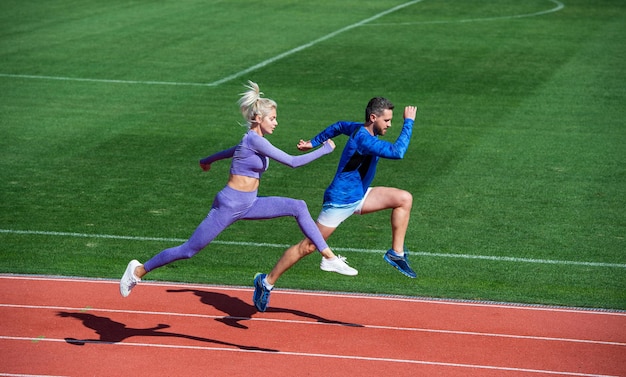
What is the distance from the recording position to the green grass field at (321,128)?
14.1 metres

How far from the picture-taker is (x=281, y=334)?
1157 cm

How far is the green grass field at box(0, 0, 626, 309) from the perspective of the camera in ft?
46.1

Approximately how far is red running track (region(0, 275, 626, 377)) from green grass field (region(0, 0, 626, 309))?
1.94 feet

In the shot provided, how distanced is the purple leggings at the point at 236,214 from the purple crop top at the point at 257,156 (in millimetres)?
231

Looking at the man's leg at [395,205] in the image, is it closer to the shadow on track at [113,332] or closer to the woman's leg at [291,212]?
the woman's leg at [291,212]

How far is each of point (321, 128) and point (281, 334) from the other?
31.5ft

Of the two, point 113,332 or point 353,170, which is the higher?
point 353,170

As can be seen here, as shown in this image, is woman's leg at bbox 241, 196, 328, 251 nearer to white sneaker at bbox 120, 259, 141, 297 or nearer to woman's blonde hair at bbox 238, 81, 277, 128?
woman's blonde hair at bbox 238, 81, 277, 128

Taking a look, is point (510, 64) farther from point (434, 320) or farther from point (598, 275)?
point (434, 320)

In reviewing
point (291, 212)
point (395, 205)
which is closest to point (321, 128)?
point (395, 205)

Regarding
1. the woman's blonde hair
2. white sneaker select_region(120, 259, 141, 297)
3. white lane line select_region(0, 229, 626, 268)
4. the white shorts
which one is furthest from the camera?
white lane line select_region(0, 229, 626, 268)

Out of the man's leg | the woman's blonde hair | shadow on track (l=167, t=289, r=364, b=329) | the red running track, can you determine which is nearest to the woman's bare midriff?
the woman's blonde hair

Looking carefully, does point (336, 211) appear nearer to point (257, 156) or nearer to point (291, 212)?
point (291, 212)

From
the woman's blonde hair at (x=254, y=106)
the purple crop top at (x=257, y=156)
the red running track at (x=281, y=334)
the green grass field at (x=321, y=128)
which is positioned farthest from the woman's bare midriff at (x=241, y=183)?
the green grass field at (x=321, y=128)
